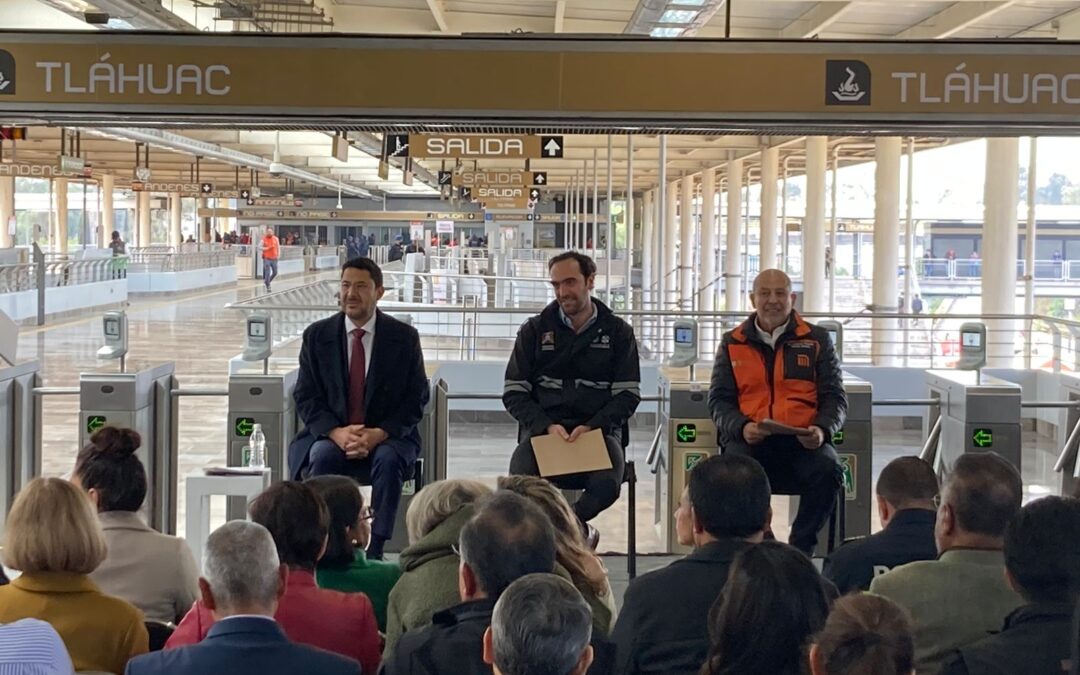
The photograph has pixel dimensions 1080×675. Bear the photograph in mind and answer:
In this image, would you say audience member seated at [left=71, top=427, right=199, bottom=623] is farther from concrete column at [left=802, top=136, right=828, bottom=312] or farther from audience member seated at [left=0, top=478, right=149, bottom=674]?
concrete column at [left=802, top=136, right=828, bottom=312]

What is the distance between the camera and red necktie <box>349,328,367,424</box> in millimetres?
5262

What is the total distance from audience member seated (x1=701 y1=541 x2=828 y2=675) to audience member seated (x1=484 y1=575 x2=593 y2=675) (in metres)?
0.34

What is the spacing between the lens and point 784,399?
526 centimetres

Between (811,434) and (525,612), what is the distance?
11.0 feet

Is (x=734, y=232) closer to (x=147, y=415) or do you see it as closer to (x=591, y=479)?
(x=147, y=415)

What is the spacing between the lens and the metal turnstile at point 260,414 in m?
6.11

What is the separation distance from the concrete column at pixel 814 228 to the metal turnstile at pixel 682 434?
1316cm

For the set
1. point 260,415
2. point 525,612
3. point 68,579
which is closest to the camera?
point 525,612

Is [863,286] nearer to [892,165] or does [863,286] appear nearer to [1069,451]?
[892,165]

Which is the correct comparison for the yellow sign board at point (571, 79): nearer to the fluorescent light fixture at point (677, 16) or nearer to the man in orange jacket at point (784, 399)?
the man in orange jacket at point (784, 399)

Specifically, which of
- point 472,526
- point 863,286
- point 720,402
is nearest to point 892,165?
point 720,402

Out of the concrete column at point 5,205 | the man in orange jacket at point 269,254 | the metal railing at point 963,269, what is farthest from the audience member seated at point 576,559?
the concrete column at point 5,205

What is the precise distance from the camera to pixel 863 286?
123 feet

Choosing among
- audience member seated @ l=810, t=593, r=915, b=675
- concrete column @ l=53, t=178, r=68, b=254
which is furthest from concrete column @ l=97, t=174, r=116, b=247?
audience member seated @ l=810, t=593, r=915, b=675
